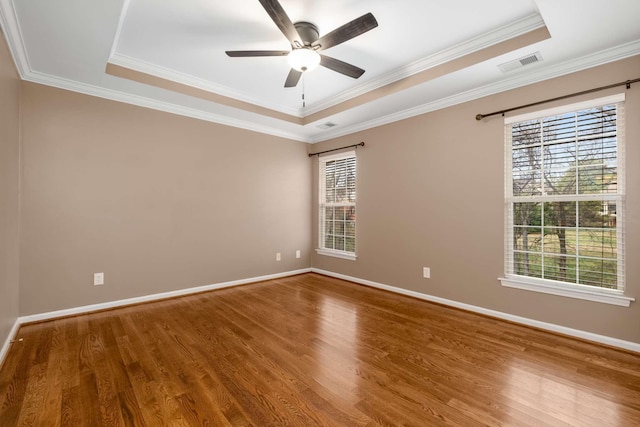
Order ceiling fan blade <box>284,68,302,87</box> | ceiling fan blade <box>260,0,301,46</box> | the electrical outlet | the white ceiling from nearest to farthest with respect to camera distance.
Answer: ceiling fan blade <box>260,0,301,46</box> → the white ceiling → ceiling fan blade <box>284,68,302,87</box> → the electrical outlet


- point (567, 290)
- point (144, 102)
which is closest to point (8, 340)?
point (144, 102)

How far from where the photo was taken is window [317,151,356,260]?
4797 mm

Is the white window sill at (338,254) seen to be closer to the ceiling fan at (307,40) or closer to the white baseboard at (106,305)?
the white baseboard at (106,305)

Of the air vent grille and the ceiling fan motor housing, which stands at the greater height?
the ceiling fan motor housing

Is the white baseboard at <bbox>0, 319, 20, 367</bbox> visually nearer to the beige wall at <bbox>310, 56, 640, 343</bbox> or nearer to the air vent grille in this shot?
the beige wall at <bbox>310, 56, 640, 343</bbox>

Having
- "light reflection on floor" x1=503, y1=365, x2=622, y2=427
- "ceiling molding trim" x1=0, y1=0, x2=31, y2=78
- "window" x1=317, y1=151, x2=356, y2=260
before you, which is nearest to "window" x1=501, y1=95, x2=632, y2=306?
"light reflection on floor" x1=503, y1=365, x2=622, y2=427

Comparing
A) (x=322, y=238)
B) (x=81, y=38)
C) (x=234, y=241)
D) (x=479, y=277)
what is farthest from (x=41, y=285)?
(x=479, y=277)

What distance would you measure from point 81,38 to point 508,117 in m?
4.04

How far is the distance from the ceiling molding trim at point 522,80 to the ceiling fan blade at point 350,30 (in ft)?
6.05

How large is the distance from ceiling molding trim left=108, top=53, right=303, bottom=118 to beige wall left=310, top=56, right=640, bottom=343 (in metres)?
1.79

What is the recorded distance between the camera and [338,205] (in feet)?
16.4

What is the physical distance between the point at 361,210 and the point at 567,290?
262cm

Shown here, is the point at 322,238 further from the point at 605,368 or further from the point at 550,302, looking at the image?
the point at 605,368

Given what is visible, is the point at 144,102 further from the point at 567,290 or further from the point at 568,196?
the point at 567,290
